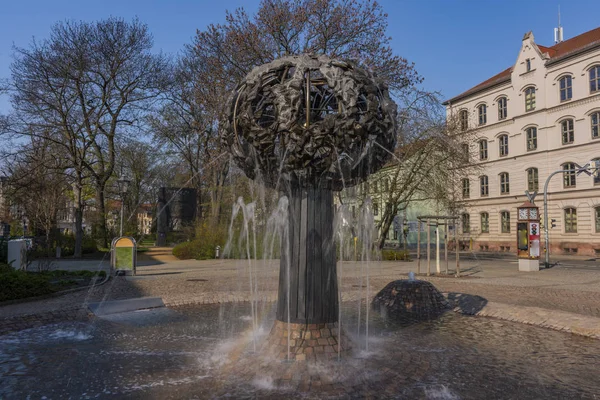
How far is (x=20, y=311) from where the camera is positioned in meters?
8.28

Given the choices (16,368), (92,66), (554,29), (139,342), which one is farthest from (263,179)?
(554,29)

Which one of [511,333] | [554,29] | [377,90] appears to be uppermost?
[554,29]

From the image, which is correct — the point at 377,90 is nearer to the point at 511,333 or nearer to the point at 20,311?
the point at 511,333

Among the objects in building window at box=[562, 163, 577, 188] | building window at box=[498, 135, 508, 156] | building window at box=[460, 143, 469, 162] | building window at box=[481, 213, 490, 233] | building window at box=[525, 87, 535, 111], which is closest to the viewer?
building window at box=[460, 143, 469, 162]

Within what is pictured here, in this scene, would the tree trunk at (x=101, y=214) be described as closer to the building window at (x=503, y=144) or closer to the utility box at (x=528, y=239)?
the utility box at (x=528, y=239)

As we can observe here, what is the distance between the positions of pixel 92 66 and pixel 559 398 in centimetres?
2841

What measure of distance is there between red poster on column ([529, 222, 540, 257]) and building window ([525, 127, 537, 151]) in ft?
78.7

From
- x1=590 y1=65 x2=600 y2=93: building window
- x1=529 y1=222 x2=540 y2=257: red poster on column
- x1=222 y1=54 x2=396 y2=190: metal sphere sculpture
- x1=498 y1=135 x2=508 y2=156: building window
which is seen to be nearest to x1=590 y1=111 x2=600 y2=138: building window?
x1=590 y1=65 x2=600 y2=93: building window

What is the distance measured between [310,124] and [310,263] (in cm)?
159

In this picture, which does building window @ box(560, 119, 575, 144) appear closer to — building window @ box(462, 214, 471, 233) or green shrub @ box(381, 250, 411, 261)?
building window @ box(462, 214, 471, 233)

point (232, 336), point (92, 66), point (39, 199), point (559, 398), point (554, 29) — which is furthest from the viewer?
point (554, 29)

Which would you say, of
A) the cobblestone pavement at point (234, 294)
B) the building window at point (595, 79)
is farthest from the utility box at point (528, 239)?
the building window at point (595, 79)

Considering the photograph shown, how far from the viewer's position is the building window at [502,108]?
44500mm

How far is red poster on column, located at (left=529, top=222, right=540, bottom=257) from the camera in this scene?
19.9 m
